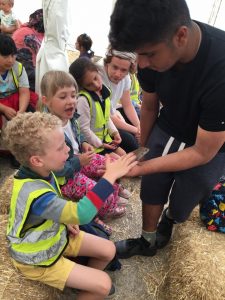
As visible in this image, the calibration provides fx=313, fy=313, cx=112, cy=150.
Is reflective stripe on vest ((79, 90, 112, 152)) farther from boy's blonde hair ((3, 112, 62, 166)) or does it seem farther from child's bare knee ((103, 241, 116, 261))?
boy's blonde hair ((3, 112, 62, 166))

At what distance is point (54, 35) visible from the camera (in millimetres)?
3098

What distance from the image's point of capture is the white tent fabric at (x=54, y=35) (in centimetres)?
301

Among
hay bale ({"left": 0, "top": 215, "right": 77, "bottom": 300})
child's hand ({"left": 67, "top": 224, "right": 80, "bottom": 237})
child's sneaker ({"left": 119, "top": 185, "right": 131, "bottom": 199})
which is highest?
child's hand ({"left": 67, "top": 224, "right": 80, "bottom": 237})

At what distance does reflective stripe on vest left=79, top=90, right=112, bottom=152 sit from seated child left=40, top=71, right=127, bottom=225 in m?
0.25

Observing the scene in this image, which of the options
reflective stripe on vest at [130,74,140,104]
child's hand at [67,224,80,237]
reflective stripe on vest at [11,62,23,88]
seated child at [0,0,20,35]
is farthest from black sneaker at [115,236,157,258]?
seated child at [0,0,20,35]

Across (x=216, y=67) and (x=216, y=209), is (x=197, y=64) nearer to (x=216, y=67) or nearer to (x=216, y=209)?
(x=216, y=67)

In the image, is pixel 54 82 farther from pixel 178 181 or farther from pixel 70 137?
pixel 178 181

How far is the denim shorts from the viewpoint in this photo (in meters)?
1.81

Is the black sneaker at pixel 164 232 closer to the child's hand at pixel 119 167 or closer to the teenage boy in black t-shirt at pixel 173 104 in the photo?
the teenage boy in black t-shirt at pixel 173 104

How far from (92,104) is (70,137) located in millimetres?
432

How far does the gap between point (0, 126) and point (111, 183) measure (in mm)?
1853

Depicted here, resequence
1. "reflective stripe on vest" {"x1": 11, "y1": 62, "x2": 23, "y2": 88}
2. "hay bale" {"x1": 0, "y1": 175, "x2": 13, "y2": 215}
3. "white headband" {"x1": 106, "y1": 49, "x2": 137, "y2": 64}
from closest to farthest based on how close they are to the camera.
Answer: "hay bale" {"x1": 0, "y1": 175, "x2": 13, "y2": 215}
"white headband" {"x1": 106, "y1": 49, "x2": 137, "y2": 64}
"reflective stripe on vest" {"x1": 11, "y1": 62, "x2": 23, "y2": 88}

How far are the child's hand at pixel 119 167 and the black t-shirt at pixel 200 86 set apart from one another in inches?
13.9

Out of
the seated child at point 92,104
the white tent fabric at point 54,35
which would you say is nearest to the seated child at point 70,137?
the seated child at point 92,104
